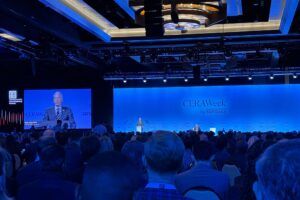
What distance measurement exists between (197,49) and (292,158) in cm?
1367

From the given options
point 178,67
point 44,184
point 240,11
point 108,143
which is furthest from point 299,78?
point 44,184

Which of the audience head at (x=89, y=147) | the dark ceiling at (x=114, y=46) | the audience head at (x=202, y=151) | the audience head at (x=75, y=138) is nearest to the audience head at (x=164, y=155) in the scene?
the audience head at (x=202, y=151)

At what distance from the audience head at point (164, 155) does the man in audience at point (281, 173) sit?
4.01 ft

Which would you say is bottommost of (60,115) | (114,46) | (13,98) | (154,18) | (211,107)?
(60,115)

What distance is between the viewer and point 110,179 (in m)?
1.56

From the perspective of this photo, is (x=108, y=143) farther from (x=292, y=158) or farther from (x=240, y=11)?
(x=240, y=11)

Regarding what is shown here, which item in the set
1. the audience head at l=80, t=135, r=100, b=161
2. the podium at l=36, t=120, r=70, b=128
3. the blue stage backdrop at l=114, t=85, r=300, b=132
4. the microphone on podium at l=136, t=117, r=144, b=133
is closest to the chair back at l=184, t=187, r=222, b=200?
the audience head at l=80, t=135, r=100, b=161

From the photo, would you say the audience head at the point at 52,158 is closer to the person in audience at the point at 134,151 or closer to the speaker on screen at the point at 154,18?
the person in audience at the point at 134,151

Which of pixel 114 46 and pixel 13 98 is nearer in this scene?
pixel 114 46

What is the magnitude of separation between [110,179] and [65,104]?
19.0 m

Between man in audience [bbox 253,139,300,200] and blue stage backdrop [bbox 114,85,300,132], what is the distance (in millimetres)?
19270

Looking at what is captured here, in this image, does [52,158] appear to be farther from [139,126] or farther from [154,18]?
[139,126]

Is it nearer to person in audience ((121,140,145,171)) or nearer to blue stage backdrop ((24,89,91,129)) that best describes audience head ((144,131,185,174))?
person in audience ((121,140,145,171))

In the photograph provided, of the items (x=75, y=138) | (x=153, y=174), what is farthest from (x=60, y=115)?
(x=153, y=174)
